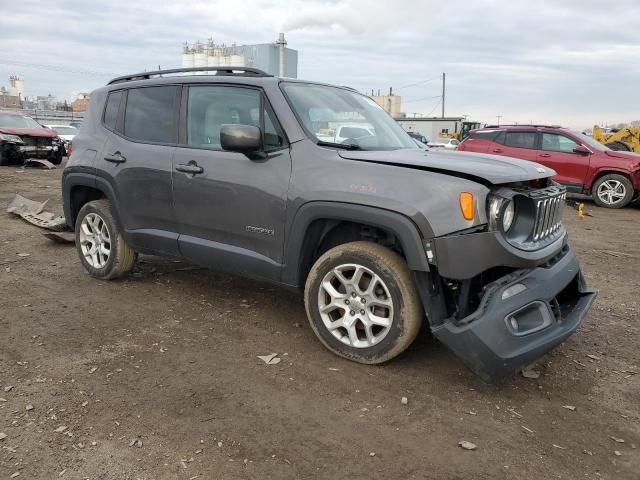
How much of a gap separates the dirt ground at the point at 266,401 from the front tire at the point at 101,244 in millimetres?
359

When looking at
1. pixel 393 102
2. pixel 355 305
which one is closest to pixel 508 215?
pixel 355 305

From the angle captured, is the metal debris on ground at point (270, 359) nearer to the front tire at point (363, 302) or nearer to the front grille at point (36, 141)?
the front tire at point (363, 302)

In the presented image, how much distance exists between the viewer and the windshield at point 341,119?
381 centimetres

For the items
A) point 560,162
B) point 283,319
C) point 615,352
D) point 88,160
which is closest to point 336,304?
point 283,319

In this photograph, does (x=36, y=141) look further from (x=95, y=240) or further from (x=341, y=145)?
(x=341, y=145)

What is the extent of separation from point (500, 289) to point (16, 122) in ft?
61.7

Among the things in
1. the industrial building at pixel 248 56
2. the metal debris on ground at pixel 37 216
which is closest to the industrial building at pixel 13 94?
the industrial building at pixel 248 56

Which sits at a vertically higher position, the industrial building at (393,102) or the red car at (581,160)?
the industrial building at (393,102)

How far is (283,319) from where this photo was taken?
4359mm

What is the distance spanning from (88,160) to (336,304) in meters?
3.02

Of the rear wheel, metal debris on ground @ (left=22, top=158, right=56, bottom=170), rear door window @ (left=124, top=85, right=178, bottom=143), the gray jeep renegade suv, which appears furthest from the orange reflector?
metal debris on ground @ (left=22, top=158, right=56, bottom=170)

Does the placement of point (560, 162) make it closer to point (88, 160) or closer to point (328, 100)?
point (328, 100)

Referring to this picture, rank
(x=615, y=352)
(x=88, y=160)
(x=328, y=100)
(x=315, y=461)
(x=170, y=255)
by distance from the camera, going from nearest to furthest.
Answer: (x=315, y=461) → (x=615, y=352) → (x=328, y=100) → (x=170, y=255) → (x=88, y=160)

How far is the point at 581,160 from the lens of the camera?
468 inches
